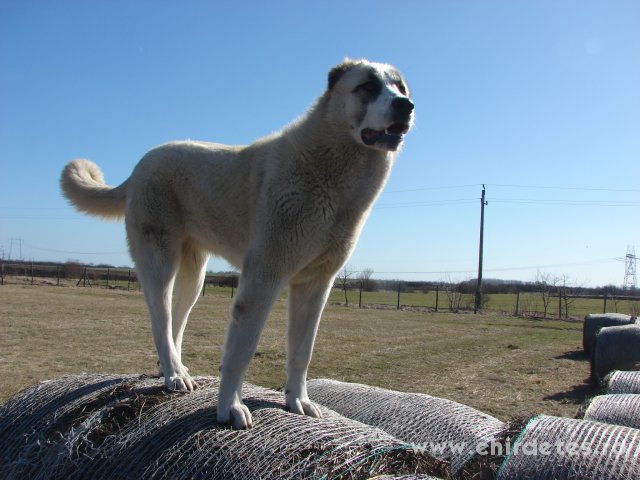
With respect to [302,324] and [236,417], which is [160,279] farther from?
[236,417]

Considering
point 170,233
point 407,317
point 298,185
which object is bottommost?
point 407,317

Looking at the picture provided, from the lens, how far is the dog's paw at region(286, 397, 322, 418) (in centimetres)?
382

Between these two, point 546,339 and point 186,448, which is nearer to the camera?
point 186,448

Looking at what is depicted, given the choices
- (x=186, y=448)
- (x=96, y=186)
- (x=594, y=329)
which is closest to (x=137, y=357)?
(x=96, y=186)

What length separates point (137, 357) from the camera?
38.8ft

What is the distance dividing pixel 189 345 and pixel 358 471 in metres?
11.9

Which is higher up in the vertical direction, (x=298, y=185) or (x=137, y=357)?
(x=298, y=185)

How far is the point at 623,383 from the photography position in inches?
242

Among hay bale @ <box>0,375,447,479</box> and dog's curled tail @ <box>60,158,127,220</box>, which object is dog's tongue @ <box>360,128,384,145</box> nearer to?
hay bale @ <box>0,375,447,479</box>

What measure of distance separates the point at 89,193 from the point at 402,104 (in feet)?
11.5

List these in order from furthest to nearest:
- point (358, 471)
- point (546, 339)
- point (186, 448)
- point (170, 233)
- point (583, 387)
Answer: point (546, 339) → point (583, 387) → point (170, 233) → point (186, 448) → point (358, 471)

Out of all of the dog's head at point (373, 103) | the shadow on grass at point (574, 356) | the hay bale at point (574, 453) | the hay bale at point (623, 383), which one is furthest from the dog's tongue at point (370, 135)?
the shadow on grass at point (574, 356)

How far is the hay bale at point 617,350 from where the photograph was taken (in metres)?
9.80

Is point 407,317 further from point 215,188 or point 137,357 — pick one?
point 215,188
